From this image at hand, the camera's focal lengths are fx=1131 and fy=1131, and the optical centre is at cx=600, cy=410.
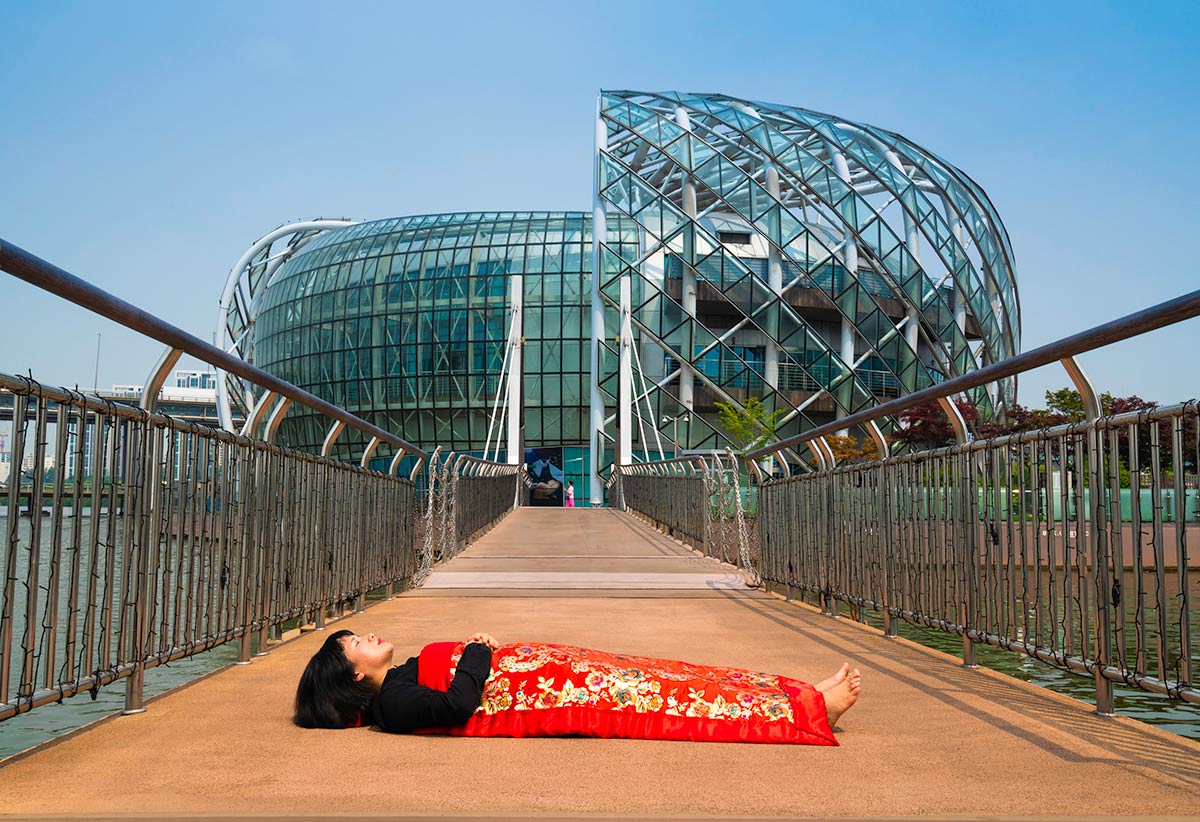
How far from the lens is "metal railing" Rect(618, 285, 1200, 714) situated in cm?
309

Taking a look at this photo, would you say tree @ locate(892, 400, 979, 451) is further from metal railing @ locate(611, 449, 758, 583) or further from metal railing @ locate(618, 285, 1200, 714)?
metal railing @ locate(618, 285, 1200, 714)

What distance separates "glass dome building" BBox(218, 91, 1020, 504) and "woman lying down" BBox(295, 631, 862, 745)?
30487mm

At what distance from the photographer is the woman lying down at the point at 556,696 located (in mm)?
2955

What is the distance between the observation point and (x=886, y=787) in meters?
2.44

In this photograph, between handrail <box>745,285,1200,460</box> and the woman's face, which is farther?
the woman's face

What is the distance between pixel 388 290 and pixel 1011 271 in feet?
83.8

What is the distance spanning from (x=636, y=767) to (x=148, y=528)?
1706 millimetres

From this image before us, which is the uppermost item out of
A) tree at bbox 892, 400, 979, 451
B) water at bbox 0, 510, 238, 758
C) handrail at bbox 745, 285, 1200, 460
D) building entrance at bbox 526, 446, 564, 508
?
tree at bbox 892, 400, 979, 451

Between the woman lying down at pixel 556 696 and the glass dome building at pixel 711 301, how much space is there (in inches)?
1200

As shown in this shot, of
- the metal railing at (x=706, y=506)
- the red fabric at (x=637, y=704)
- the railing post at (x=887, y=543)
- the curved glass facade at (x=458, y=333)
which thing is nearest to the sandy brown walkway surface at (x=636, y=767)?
the red fabric at (x=637, y=704)

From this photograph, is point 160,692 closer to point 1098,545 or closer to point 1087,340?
point 1098,545

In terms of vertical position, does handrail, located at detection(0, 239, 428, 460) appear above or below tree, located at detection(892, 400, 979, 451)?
below

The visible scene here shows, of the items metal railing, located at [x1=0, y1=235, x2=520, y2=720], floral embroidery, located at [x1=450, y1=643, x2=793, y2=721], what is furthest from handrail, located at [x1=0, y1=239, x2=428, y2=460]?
floral embroidery, located at [x1=450, y1=643, x2=793, y2=721]

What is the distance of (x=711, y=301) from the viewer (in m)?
39.0
